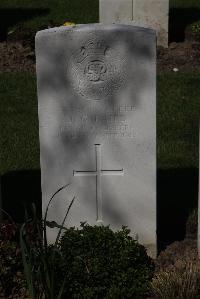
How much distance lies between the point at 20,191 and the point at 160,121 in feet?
8.08

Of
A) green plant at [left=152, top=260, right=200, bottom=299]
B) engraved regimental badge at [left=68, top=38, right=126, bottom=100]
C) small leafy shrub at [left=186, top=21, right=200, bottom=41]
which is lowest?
green plant at [left=152, top=260, right=200, bottom=299]

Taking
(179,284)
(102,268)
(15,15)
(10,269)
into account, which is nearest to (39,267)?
(10,269)

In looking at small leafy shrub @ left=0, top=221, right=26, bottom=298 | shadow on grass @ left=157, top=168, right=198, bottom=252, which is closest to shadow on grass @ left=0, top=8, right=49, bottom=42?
shadow on grass @ left=157, top=168, right=198, bottom=252

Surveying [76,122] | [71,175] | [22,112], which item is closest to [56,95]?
[76,122]

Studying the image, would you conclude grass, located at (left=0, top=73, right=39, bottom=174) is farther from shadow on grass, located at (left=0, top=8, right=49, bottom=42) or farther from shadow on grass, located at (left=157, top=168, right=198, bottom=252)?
shadow on grass, located at (left=0, top=8, right=49, bottom=42)

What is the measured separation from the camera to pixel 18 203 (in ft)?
23.8

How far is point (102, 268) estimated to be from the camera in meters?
5.53

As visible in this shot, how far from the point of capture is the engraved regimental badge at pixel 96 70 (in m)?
5.75

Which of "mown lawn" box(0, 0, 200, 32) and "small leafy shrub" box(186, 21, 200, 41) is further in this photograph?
"mown lawn" box(0, 0, 200, 32)

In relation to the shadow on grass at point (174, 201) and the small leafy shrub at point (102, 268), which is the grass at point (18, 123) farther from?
the small leafy shrub at point (102, 268)

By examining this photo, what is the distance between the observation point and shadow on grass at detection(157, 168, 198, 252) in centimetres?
669

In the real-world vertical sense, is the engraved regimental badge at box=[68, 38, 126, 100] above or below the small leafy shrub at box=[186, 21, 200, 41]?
below

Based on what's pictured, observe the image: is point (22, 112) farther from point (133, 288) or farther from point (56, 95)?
point (133, 288)

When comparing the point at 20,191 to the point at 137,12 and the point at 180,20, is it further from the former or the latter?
the point at 180,20
